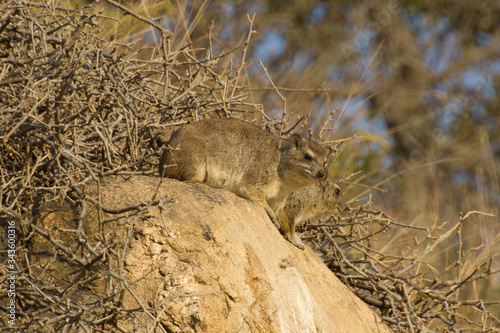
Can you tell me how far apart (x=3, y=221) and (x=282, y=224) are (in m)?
2.66

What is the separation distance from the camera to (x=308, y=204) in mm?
6270

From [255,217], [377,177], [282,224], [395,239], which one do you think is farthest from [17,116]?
[377,177]

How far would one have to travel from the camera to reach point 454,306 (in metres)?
5.84

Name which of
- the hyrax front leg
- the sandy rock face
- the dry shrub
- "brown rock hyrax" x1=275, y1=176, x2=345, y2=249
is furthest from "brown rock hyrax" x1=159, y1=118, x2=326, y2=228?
the sandy rock face

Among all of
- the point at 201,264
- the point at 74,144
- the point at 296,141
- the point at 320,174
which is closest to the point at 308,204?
the point at 320,174

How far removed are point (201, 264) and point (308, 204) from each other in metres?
2.24

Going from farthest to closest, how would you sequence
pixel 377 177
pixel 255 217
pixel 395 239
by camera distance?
pixel 377 177 < pixel 395 239 < pixel 255 217

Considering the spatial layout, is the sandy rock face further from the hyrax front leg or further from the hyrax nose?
the hyrax nose

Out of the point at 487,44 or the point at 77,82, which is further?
the point at 487,44

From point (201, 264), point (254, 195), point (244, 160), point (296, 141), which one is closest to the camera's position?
point (201, 264)

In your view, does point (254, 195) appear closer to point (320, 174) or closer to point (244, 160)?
point (244, 160)

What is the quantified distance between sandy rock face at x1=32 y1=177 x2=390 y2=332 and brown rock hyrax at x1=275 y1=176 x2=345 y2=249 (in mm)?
913

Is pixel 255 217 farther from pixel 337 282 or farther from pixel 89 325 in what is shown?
pixel 89 325

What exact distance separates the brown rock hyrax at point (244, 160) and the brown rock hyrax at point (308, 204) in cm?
13
